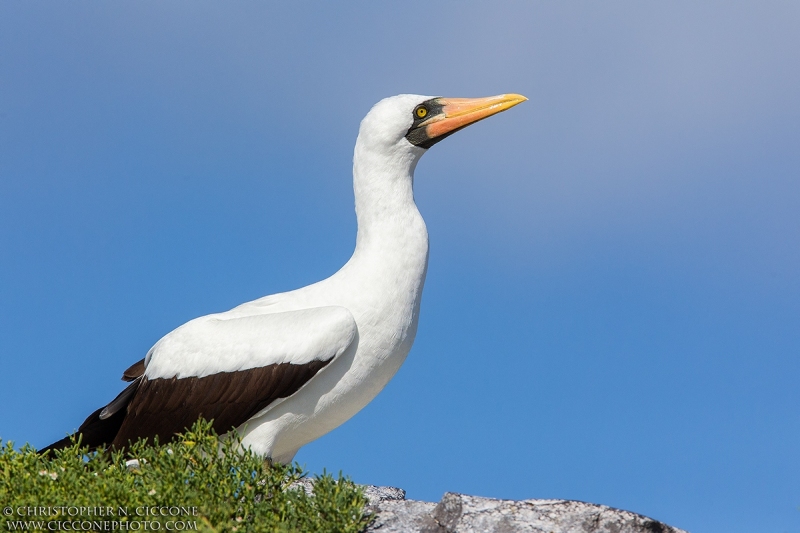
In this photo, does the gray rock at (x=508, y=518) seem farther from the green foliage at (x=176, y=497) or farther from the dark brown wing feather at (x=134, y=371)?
the dark brown wing feather at (x=134, y=371)

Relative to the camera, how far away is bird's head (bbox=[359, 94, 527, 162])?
957 cm

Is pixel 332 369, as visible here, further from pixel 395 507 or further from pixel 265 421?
pixel 395 507

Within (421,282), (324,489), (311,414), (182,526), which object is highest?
(421,282)

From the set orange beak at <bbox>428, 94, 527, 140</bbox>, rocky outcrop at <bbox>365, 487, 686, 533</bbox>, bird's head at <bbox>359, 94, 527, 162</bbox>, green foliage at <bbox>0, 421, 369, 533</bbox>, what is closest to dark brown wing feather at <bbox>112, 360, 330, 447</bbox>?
green foliage at <bbox>0, 421, 369, 533</bbox>

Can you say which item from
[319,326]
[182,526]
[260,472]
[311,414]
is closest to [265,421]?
[311,414]

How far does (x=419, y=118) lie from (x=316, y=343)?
9.40ft

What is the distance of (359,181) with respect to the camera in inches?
379

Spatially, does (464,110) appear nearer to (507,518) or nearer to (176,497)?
(507,518)

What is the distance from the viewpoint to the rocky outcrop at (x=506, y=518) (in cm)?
714

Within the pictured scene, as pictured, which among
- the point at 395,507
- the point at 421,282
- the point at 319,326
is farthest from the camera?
the point at 421,282

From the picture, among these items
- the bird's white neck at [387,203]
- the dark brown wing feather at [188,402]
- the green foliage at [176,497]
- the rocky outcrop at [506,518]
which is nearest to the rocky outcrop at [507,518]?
the rocky outcrop at [506,518]

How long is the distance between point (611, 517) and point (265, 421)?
11.2 ft

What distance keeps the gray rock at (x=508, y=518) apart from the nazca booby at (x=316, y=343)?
1530mm

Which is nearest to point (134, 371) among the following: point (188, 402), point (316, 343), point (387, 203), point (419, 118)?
point (188, 402)
